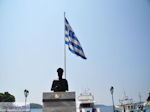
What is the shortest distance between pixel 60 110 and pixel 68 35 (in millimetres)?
5989

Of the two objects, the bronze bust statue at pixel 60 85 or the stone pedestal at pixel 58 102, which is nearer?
the stone pedestal at pixel 58 102

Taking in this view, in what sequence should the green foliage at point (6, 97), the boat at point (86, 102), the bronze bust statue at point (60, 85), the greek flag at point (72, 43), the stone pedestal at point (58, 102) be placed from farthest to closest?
the green foliage at point (6, 97)
the boat at point (86, 102)
the greek flag at point (72, 43)
the bronze bust statue at point (60, 85)
the stone pedestal at point (58, 102)

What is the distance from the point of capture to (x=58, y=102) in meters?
9.49

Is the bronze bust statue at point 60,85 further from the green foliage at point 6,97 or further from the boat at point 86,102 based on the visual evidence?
the green foliage at point 6,97

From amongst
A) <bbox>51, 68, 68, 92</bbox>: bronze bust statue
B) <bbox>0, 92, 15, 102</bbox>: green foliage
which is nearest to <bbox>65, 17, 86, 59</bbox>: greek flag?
<bbox>51, 68, 68, 92</bbox>: bronze bust statue

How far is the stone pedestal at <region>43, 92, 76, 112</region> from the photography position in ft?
30.9

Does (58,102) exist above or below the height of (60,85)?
below

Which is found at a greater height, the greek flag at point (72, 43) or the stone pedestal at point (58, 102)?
the greek flag at point (72, 43)

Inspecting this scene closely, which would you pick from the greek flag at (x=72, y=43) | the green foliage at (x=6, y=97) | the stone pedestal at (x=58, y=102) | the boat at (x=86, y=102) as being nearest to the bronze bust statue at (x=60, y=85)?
the stone pedestal at (x=58, y=102)

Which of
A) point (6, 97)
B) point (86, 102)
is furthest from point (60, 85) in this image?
point (6, 97)

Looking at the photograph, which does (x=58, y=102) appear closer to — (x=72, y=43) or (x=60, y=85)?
(x=60, y=85)

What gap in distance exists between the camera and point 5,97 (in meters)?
59.2

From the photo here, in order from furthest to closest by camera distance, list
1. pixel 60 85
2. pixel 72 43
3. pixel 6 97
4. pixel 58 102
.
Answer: pixel 6 97 < pixel 72 43 < pixel 60 85 < pixel 58 102

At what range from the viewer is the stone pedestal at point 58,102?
942cm
